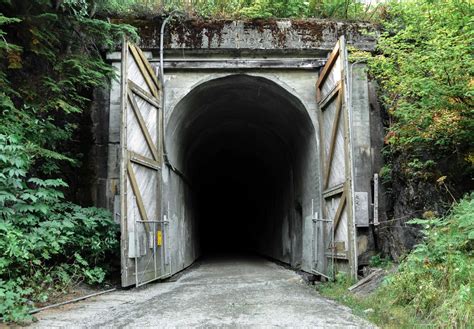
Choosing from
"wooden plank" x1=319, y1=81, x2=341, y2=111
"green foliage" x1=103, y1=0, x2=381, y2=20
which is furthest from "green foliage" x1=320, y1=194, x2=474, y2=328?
"green foliage" x1=103, y1=0, x2=381, y2=20

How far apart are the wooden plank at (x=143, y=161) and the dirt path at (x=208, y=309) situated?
221cm

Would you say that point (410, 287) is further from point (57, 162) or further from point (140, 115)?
point (57, 162)

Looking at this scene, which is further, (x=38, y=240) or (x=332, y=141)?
(x=332, y=141)

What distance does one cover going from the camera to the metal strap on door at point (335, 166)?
7547 millimetres

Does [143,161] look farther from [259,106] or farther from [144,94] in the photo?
[259,106]

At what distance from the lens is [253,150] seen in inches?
650

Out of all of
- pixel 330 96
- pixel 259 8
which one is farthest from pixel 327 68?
pixel 259 8

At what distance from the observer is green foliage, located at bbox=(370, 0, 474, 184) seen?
625 centimetres

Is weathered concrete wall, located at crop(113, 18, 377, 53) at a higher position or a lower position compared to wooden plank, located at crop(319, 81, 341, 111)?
higher

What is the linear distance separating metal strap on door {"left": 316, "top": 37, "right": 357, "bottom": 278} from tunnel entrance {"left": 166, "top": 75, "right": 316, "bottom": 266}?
2.89 ft

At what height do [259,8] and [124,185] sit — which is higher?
[259,8]

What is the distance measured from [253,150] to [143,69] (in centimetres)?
867

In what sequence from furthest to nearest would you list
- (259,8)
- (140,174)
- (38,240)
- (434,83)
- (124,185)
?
(259,8)
(140,174)
(124,185)
(434,83)
(38,240)

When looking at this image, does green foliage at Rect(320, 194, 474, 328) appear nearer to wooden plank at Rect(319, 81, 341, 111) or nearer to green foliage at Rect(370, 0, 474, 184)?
green foliage at Rect(370, 0, 474, 184)
